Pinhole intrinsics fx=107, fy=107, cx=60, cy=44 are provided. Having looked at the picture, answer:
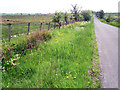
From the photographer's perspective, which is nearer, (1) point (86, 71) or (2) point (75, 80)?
(2) point (75, 80)

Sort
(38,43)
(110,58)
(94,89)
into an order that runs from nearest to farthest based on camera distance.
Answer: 1. (94,89)
2. (110,58)
3. (38,43)

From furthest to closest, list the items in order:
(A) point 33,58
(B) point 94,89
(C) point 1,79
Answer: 1. (A) point 33,58
2. (C) point 1,79
3. (B) point 94,89

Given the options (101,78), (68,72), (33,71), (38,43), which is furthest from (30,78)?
(38,43)

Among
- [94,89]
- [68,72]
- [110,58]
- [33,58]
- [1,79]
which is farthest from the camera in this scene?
[110,58]

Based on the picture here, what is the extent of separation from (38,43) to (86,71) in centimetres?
412

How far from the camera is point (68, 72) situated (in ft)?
13.8

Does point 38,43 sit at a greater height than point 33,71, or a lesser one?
greater

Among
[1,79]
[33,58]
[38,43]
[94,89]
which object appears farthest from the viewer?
[38,43]

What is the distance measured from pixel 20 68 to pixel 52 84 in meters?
1.68

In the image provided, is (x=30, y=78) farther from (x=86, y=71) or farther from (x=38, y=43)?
(x=38, y=43)

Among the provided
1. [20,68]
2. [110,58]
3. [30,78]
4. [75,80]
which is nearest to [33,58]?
[20,68]

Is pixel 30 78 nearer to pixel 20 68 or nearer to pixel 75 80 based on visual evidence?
pixel 20 68

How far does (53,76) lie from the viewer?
386cm

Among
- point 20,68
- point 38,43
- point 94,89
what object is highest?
point 38,43
